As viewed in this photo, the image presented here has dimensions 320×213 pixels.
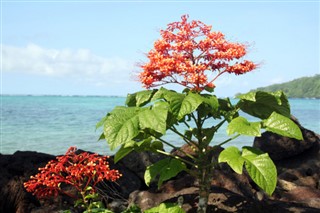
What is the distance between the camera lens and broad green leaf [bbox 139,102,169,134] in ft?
12.8

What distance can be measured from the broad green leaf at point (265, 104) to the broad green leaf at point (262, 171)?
817 mm

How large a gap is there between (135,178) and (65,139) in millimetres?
18378

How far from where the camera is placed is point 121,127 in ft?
13.0

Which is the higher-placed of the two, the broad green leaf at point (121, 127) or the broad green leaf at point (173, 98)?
the broad green leaf at point (173, 98)

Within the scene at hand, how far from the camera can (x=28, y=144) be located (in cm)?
2333

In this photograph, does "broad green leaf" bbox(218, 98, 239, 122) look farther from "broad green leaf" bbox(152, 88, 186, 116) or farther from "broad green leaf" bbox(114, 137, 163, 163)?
"broad green leaf" bbox(114, 137, 163, 163)

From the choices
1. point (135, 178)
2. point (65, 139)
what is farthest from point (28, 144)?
point (135, 178)

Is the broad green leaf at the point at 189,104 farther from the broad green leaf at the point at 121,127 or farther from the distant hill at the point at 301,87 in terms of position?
the distant hill at the point at 301,87

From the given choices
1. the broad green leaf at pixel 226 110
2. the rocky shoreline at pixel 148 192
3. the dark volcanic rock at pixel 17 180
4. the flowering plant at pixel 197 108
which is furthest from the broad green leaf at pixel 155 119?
the dark volcanic rock at pixel 17 180

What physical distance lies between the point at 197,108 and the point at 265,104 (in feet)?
3.03

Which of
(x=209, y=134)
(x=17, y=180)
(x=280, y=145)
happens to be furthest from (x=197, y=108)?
(x=280, y=145)

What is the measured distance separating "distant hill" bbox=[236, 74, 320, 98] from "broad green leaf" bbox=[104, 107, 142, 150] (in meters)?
172

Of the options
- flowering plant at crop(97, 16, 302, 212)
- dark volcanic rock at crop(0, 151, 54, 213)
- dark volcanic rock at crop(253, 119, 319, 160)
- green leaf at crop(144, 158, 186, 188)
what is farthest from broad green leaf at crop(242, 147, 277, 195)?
dark volcanic rock at crop(253, 119, 319, 160)

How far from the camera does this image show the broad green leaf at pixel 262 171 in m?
3.95
